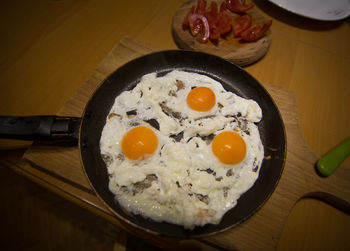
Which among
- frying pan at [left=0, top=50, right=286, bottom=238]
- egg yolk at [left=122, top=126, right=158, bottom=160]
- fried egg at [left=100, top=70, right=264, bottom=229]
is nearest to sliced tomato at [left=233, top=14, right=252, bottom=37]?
frying pan at [left=0, top=50, right=286, bottom=238]

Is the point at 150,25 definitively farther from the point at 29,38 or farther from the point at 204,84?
the point at 29,38

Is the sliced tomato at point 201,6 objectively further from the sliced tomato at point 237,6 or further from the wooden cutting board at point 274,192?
the wooden cutting board at point 274,192

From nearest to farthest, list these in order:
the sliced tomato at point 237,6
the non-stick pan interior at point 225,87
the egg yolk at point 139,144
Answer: the non-stick pan interior at point 225,87 → the egg yolk at point 139,144 → the sliced tomato at point 237,6

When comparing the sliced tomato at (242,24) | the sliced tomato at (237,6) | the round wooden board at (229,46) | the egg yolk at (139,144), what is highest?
the sliced tomato at (237,6)

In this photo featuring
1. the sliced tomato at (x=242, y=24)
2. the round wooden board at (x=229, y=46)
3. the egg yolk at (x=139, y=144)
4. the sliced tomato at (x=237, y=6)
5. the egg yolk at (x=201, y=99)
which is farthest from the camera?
the sliced tomato at (x=237, y=6)

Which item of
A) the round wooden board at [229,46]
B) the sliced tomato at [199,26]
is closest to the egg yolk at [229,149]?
the round wooden board at [229,46]

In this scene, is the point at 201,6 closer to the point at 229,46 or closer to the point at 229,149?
the point at 229,46

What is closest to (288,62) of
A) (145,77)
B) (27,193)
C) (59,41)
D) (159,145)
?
(145,77)
